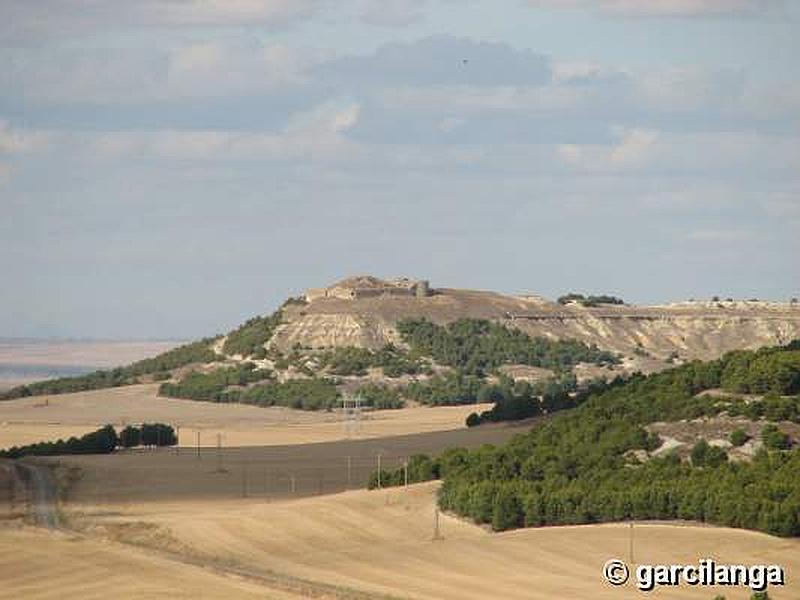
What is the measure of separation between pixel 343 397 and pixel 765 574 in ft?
293

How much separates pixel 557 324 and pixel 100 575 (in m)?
131

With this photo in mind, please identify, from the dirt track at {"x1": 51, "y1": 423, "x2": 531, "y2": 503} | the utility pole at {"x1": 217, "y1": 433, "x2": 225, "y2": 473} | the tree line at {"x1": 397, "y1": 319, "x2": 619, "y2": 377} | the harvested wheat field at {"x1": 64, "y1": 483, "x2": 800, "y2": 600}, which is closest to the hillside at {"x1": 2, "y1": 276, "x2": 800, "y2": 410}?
the tree line at {"x1": 397, "y1": 319, "x2": 619, "y2": 377}

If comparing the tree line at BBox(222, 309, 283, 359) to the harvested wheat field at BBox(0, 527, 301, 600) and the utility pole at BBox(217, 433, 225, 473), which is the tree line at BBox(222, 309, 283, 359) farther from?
the harvested wheat field at BBox(0, 527, 301, 600)

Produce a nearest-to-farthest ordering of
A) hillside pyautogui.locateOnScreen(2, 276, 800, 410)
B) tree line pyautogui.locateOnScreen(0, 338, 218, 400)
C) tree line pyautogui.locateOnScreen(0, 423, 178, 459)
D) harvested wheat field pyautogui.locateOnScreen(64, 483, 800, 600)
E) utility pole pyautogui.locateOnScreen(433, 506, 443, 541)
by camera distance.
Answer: harvested wheat field pyautogui.locateOnScreen(64, 483, 800, 600), utility pole pyautogui.locateOnScreen(433, 506, 443, 541), tree line pyautogui.locateOnScreen(0, 423, 178, 459), hillside pyautogui.locateOnScreen(2, 276, 800, 410), tree line pyautogui.locateOnScreen(0, 338, 218, 400)

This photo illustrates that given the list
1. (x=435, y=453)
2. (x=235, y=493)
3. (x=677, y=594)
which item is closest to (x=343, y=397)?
(x=435, y=453)

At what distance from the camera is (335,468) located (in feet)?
338

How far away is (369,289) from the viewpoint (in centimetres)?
19350

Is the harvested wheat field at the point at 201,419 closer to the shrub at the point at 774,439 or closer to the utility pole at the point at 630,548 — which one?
the shrub at the point at 774,439

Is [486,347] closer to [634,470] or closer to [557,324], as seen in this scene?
[557,324]

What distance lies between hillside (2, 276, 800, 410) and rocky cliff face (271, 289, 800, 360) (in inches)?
6.5

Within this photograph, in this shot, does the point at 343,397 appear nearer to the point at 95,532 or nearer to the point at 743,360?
the point at 743,360

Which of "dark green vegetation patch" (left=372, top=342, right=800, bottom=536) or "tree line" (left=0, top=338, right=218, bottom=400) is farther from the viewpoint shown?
"tree line" (left=0, top=338, right=218, bottom=400)

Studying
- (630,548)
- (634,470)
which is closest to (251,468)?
(634,470)

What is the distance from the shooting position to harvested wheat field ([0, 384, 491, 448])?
129125mm
